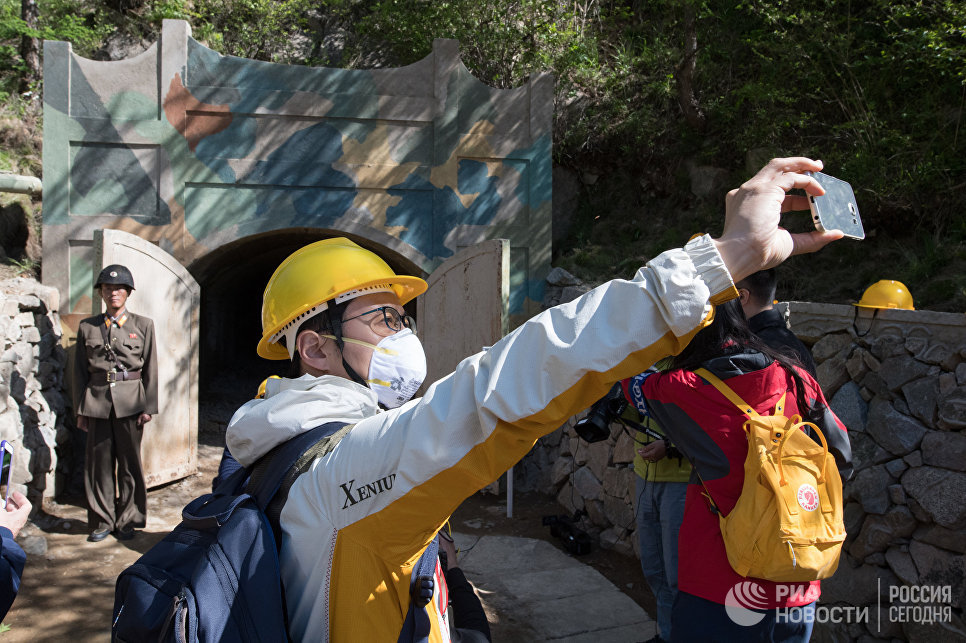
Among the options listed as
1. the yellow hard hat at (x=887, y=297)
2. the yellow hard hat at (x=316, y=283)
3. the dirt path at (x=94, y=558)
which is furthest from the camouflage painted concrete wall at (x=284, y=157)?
the yellow hard hat at (x=316, y=283)

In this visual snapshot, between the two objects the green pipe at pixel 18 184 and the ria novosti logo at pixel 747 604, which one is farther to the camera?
the green pipe at pixel 18 184

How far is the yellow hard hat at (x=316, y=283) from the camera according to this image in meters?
1.46

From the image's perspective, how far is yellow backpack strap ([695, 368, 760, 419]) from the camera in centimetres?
204

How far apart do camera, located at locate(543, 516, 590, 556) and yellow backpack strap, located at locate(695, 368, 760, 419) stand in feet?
11.3

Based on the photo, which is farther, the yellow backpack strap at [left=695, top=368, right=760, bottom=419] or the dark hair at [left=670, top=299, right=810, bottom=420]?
the dark hair at [left=670, top=299, right=810, bottom=420]

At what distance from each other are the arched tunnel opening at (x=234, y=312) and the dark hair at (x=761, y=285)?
5.08 m

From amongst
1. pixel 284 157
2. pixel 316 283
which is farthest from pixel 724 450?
pixel 284 157

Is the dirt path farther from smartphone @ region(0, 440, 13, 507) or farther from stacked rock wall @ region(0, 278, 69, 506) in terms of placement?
smartphone @ region(0, 440, 13, 507)

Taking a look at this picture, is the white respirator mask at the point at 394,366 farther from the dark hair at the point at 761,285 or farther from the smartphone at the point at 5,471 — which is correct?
the dark hair at the point at 761,285

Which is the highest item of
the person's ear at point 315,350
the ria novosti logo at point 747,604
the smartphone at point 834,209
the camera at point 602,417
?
the smartphone at point 834,209

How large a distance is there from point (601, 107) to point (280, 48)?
592cm

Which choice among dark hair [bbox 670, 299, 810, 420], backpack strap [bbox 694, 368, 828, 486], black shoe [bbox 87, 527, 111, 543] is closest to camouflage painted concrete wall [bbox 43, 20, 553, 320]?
black shoe [bbox 87, 527, 111, 543]

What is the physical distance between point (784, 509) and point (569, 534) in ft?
12.0

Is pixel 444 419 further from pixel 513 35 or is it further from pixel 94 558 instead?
pixel 513 35
